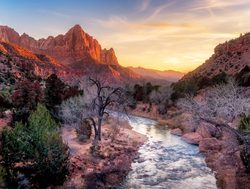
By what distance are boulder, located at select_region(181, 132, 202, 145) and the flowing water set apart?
1.39m

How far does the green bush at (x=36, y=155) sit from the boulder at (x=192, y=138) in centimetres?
2482

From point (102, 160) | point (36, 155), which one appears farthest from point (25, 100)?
point (36, 155)

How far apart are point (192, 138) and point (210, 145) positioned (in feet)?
20.0

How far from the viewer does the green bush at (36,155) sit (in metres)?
25.3

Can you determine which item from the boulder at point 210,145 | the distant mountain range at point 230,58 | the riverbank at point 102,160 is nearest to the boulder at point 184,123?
the boulder at point 210,145

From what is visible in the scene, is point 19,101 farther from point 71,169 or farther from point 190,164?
point 190,164

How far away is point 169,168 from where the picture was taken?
1309 inches

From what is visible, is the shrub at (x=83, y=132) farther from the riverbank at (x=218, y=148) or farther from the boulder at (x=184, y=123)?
the boulder at (x=184, y=123)

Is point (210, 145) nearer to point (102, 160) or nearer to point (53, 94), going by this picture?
point (102, 160)

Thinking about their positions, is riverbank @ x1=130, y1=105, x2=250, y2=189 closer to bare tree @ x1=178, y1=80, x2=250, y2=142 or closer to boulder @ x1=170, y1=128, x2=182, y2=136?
boulder @ x1=170, y1=128, x2=182, y2=136

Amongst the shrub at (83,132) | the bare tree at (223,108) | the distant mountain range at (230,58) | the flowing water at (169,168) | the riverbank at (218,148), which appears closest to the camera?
the bare tree at (223,108)

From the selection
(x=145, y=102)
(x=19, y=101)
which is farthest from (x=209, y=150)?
(x=145, y=102)

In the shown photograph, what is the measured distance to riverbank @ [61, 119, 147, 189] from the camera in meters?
27.5

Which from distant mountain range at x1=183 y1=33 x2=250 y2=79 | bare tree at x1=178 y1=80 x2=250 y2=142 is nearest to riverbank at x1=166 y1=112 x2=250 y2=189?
bare tree at x1=178 y1=80 x2=250 y2=142
